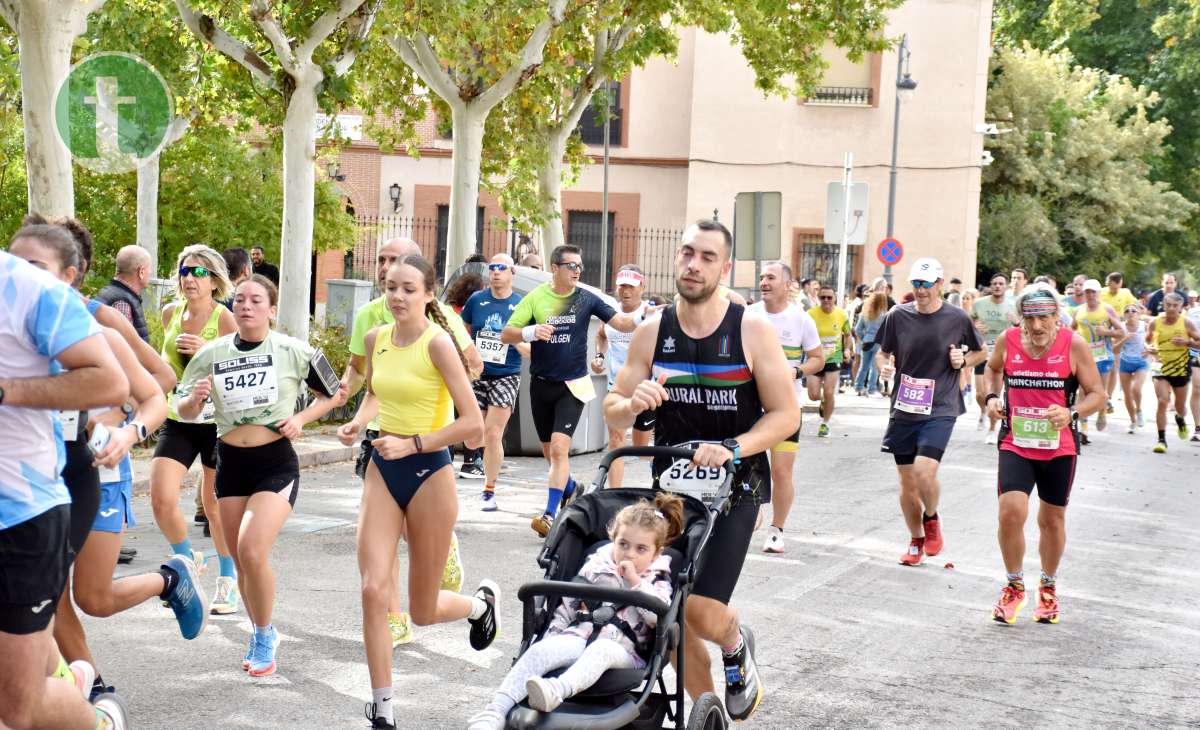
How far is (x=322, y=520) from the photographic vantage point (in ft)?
35.2

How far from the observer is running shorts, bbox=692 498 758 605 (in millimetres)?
5176

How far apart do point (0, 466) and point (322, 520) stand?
6.88 m

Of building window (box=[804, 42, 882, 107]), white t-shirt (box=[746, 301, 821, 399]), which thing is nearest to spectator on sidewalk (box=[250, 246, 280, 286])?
white t-shirt (box=[746, 301, 821, 399])

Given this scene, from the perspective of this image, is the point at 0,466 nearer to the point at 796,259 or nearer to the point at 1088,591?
the point at 1088,591

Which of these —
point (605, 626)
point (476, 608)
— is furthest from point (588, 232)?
point (605, 626)

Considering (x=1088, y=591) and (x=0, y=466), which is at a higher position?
(x=0, y=466)

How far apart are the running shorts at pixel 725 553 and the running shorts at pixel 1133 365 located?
16.0 meters

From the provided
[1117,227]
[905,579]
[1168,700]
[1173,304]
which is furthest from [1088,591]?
[1117,227]

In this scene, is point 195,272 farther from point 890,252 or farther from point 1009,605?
point 890,252

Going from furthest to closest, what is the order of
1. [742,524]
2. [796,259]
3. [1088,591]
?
1. [796,259]
2. [1088,591]
3. [742,524]

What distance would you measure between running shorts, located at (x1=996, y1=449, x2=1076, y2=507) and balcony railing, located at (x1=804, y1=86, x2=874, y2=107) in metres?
31.9

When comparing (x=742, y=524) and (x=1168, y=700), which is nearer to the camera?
(x=742, y=524)

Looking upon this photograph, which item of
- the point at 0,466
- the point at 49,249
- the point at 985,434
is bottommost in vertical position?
the point at 985,434

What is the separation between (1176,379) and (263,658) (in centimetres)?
1516
